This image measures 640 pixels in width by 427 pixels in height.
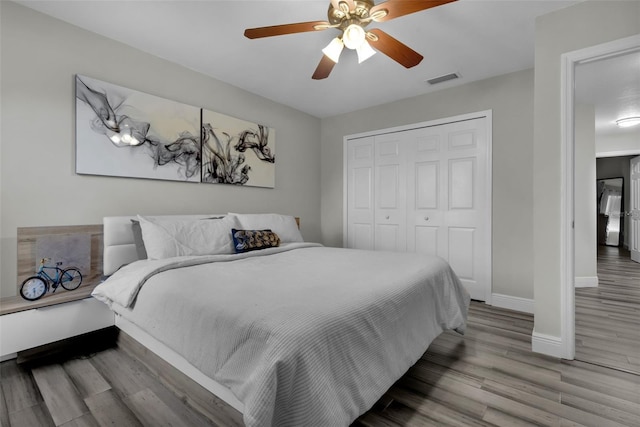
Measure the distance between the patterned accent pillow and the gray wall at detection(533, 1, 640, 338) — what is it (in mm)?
2203

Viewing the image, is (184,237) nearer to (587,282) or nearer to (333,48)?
(333,48)

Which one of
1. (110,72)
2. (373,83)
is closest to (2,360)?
(110,72)

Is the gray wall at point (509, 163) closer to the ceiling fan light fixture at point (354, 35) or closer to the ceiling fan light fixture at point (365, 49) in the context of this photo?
the ceiling fan light fixture at point (365, 49)

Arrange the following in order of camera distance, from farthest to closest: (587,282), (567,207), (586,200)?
(586,200), (587,282), (567,207)

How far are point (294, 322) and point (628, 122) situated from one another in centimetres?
611

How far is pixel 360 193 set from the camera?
427cm

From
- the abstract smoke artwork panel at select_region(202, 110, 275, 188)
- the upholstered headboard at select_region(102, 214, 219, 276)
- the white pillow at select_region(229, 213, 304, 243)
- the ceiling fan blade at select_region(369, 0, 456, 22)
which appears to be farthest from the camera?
the abstract smoke artwork panel at select_region(202, 110, 275, 188)

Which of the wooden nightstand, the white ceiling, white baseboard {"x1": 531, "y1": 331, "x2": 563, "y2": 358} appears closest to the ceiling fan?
the white ceiling

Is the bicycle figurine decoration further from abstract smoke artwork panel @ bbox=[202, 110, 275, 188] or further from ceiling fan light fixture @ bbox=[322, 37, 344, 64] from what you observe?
ceiling fan light fixture @ bbox=[322, 37, 344, 64]

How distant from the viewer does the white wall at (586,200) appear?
3994 mm

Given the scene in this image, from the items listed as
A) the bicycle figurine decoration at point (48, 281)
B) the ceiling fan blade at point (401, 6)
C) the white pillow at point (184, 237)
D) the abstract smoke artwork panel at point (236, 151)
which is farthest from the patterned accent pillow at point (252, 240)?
the ceiling fan blade at point (401, 6)

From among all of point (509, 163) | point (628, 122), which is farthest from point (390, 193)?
point (628, 122)

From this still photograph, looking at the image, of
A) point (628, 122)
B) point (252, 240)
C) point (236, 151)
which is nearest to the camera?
point (252, 240)

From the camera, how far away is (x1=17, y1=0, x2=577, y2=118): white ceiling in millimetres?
2104
